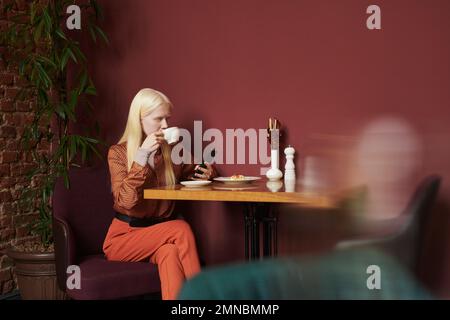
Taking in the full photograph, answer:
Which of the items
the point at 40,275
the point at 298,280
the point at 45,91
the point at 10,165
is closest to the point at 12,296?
the point at 40,275

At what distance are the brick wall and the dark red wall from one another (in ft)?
1.71

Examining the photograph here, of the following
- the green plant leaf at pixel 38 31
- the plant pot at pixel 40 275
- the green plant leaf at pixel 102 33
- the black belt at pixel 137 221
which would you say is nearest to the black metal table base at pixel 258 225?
the black belt at pixel 137 221

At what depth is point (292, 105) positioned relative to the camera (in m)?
3.38

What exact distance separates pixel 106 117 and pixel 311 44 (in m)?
1.42

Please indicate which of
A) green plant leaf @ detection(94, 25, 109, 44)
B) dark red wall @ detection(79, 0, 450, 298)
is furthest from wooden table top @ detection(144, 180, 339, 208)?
green plant leaf @ detection(94, 25, 109, 44)

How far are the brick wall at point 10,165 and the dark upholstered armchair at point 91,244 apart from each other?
3.02 feet

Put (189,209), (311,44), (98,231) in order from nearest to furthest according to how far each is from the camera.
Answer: (98,231)
(311,44)
(189,209)

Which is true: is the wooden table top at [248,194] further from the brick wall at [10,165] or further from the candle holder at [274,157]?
the brick wall at [10,165]

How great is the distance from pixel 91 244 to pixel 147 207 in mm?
358

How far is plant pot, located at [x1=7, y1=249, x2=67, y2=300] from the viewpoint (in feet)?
11.2

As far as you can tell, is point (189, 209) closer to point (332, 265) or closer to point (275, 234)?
point (275, 234)

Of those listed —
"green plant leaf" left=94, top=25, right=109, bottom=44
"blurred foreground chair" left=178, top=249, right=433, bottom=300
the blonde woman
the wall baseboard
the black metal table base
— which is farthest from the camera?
the wall baseboard

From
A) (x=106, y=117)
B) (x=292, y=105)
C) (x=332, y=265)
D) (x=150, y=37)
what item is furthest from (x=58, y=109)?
(x=332, y=265)

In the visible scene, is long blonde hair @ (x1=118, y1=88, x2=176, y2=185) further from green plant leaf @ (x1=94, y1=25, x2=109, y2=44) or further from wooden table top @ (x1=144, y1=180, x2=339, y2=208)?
green plant leaf @ (x1=94, y1=25, x2=109, y2=44)
